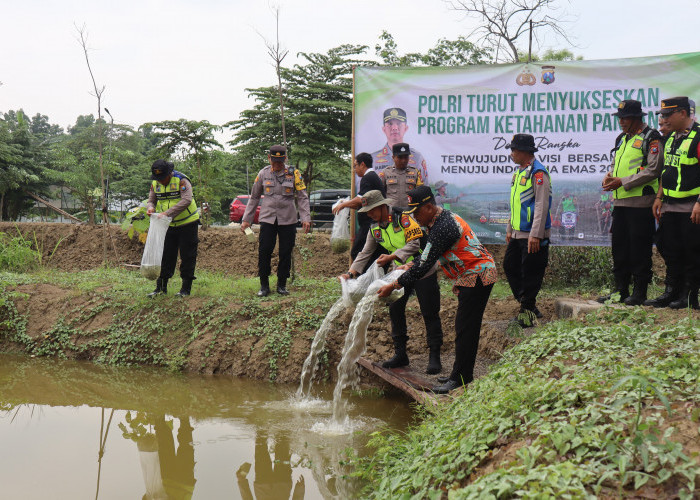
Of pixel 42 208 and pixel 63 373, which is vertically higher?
pixel 42 208

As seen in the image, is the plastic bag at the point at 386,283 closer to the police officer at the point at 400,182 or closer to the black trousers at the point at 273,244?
the police officer at the point at 400,182

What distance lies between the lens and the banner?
723 cm

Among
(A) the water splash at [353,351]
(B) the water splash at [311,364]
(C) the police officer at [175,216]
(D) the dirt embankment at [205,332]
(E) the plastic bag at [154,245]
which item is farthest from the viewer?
(C) the police officer at [175,216]

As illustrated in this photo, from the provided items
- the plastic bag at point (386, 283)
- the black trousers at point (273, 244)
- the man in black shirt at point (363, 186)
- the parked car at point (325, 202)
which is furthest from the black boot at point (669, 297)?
the parked car at point (325, 202)

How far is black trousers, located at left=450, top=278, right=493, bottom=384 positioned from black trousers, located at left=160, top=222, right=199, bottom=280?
13.4 ft

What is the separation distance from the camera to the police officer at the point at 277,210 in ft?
23.9

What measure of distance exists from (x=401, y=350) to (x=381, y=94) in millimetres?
3883

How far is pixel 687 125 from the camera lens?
196 inches

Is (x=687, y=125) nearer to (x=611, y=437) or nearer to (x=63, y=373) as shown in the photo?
(x=611, y=437)

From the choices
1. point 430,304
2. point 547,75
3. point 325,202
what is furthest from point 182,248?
point 325,202

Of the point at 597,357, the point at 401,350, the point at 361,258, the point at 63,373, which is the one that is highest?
the point at 361,258

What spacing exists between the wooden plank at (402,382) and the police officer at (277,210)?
6.63ft

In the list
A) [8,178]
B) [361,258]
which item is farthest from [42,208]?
[361,258]

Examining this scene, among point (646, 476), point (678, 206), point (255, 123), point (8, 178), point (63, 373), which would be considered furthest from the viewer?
point (8, 178)
